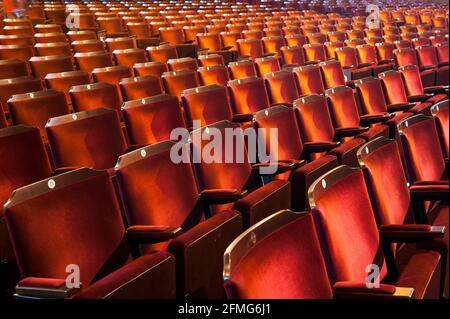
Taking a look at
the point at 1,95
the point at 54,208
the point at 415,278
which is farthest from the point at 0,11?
the point at 415,278

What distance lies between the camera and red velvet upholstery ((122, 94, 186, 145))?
0.62 m

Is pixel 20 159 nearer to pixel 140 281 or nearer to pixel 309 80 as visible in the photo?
pixel 140 281

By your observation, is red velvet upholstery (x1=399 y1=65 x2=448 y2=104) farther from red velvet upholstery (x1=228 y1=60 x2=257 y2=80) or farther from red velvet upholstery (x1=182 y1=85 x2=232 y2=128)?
red velvet upholstery (x1=182 y1=85 x2=232 y2=128)

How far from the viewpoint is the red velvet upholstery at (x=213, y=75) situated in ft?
2.87

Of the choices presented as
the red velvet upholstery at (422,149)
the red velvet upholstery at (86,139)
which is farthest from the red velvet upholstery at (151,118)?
the red velvet upholstery at (422,149)

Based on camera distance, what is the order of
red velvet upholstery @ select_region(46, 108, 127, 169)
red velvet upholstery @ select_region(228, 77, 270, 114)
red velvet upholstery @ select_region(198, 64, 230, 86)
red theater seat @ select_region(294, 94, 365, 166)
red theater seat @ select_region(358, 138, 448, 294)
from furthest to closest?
red velvet upholstery @ select_region(198, 64, 230, 86), red velvet upholstery @ select_region(228, 77, 270, 114), red theater seat @ select_region(294, 94, 365, 166), red velvet upholstery @ select_region(46, 108, 127, 169), red theater seat @ select_region(358, 138, 448, 294)

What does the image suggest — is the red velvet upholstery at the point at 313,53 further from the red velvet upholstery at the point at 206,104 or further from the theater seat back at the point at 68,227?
the theater seat back at the point at 68,227

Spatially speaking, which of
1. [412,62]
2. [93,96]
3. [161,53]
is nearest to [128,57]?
[161,53]

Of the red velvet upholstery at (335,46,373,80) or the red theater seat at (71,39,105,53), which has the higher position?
the red theater seat at (71,39,105,53)

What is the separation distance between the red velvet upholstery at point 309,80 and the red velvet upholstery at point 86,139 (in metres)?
0.40

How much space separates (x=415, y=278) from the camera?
38 cm

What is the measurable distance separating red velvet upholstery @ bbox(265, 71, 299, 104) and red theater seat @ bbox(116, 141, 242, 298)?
0.38 meters

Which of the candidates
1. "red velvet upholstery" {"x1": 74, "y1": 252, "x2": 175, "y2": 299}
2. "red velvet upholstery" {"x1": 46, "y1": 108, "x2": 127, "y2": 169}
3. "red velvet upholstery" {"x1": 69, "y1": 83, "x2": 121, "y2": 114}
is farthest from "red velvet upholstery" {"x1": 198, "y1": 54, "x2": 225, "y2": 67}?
"red velvet upholstery" {"x1": 74, "y1": 252, "x2": 175, "y2": 299}
